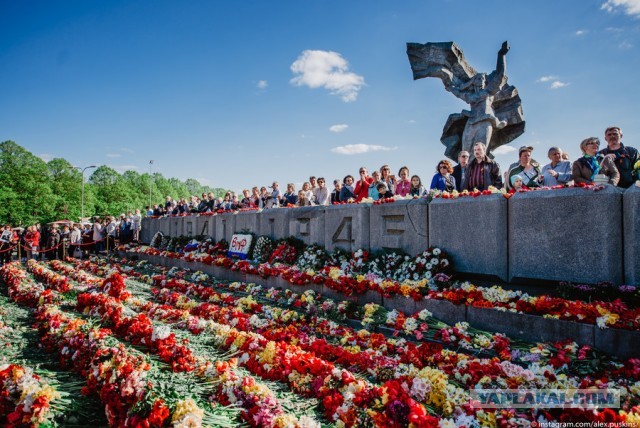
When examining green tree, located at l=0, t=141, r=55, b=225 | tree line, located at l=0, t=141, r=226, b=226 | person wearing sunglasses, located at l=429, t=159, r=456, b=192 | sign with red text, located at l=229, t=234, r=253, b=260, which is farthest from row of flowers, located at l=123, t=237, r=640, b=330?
green tree, located at l=0, t=141, r=55, b=225

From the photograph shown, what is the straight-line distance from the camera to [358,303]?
19.5 ft

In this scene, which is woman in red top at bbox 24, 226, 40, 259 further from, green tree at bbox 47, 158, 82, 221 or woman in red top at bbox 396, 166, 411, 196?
green tree at bbox 47, 158, 82, 221

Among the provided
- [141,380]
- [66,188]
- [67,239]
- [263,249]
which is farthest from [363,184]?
[66,188]

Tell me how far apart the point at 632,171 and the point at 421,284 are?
10.4ft

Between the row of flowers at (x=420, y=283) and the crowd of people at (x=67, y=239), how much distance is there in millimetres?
11166

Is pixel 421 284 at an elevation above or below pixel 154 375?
above

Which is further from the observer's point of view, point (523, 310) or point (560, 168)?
point (560, 168)

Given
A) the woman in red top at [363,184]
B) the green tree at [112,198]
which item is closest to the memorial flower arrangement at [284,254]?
the woman in red top at [363,184]

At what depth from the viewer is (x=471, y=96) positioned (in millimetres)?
11391

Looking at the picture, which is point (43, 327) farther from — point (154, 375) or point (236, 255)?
point (236, 255)

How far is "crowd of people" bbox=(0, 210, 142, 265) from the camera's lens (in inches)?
670

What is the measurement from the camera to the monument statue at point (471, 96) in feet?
36.2

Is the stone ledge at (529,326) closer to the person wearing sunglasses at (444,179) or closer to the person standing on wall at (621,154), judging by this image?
the person standing on wall at (621,154)

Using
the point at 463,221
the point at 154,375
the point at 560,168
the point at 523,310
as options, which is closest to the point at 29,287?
the point at 154,375
